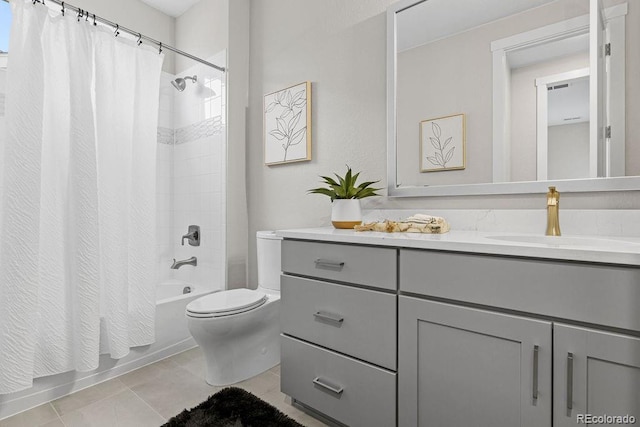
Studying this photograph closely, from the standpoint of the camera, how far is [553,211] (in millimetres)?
1280

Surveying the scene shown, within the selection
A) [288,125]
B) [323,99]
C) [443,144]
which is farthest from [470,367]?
[288,125]

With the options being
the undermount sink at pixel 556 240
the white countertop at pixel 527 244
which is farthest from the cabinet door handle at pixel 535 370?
the undermount sink at pixel 556 240

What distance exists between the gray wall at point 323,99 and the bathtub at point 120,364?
1.96 ft

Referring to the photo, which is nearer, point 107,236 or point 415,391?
point 415,391

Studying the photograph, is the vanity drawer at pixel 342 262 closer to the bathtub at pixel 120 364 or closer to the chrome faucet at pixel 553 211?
the chrome faucet at pixel 553 211

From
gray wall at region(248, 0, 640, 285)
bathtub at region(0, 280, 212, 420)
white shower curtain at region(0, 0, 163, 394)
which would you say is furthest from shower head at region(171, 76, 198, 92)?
bathtub at region(0, 280, 212, 420)

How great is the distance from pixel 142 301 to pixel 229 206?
875mm

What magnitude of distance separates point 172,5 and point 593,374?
3616 mm

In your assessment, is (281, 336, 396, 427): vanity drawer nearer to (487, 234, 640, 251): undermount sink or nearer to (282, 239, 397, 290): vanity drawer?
(282, 239, 397, 290): vanity drawer

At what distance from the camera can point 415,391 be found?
1.15 metres

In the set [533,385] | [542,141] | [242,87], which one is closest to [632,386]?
[533,385]

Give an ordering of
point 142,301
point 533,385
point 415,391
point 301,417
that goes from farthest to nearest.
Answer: point 142,301 → point 301,417 → point 415,391 → point 533,385

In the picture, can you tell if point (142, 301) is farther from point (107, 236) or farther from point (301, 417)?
point (301, 417)

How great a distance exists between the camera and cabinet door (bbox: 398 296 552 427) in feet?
3.04
